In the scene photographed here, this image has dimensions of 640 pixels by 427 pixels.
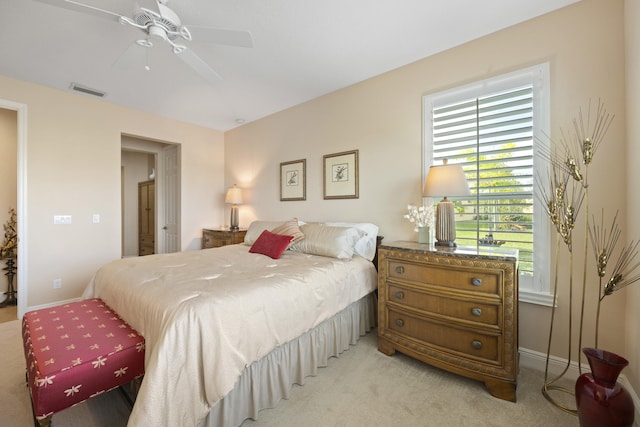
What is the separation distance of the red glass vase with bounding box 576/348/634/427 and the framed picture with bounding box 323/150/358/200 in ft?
7.44

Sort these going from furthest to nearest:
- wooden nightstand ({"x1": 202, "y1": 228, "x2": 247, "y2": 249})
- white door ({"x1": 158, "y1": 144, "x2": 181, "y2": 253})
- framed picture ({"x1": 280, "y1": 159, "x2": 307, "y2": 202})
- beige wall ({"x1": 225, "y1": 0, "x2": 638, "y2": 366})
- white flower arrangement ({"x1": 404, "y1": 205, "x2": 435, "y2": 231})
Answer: white door ({"x1": 158, "y1": 144, "x2": 181, "y2": 253}) → wooden nightstand ({"x1": 202, "y1": 228, "x2": 247, "y2": 249}) → framed picture ({"x1": 280, "y1": 159, "x2": 307, "y2": 202}) → white flower arrangement ({"x1": 404, "y1": 205, "x2": 435, "y2": 231}) → beige wall ({"x1": 225, "y1": 0, "x2": 638, "y2": 366})

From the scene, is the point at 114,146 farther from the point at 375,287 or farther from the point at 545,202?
the point at 545,202

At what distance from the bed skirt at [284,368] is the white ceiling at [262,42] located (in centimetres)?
236

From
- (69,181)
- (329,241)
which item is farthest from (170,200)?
(329,241)

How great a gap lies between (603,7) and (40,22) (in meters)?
4.16

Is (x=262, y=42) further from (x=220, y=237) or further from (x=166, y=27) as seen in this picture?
(x=220, y=237)

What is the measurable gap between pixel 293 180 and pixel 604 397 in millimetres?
3368

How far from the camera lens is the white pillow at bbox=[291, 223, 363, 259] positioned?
8.27ft

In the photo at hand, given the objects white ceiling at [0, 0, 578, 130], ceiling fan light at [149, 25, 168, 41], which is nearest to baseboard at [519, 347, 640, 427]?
white ceiling at [0, 0, 578, 130]

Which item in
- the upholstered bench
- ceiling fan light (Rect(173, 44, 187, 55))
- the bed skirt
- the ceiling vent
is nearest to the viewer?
the upholstered bench

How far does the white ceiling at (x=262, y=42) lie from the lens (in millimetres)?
2006

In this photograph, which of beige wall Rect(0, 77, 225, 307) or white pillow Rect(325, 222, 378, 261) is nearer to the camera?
white pillow Rect(325, 222, 378, 261)

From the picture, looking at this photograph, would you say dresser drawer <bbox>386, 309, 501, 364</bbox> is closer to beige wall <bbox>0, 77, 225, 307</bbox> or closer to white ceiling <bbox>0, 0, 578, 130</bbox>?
white ceiling <bbox>0, 0, 578, 130</bbox>

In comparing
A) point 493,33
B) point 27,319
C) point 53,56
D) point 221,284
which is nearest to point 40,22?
point 53,56
